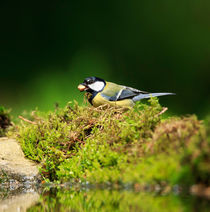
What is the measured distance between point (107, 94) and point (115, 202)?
129 cm

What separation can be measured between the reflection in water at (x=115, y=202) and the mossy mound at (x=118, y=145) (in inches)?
4.6

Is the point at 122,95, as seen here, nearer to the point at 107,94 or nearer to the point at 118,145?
the point at 107,94

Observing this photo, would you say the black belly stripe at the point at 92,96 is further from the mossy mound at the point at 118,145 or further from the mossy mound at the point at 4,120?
the mossy mound at the point at 4,120

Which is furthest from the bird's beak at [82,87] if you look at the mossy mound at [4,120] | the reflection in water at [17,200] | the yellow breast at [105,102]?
the reflection in water at [17,200]

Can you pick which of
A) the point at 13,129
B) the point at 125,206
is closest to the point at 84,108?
the point at 13,129

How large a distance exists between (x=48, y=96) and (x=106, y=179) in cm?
311

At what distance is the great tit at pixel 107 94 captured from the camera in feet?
9.14

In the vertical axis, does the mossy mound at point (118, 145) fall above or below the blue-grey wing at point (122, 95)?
below

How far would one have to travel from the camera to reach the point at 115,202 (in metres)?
1.62

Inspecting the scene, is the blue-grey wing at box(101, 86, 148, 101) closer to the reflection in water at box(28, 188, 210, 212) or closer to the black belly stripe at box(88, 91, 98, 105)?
the black belly stripe at box(88, 91, 98, 105)

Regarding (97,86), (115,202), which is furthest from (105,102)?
(115,202)

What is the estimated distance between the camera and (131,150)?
2064mm

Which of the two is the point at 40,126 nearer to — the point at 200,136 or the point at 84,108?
the point at 84,108

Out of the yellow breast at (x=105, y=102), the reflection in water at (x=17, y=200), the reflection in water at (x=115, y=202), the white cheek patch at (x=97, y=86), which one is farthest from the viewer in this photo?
the white cheek patch at (x=97, y=86)
